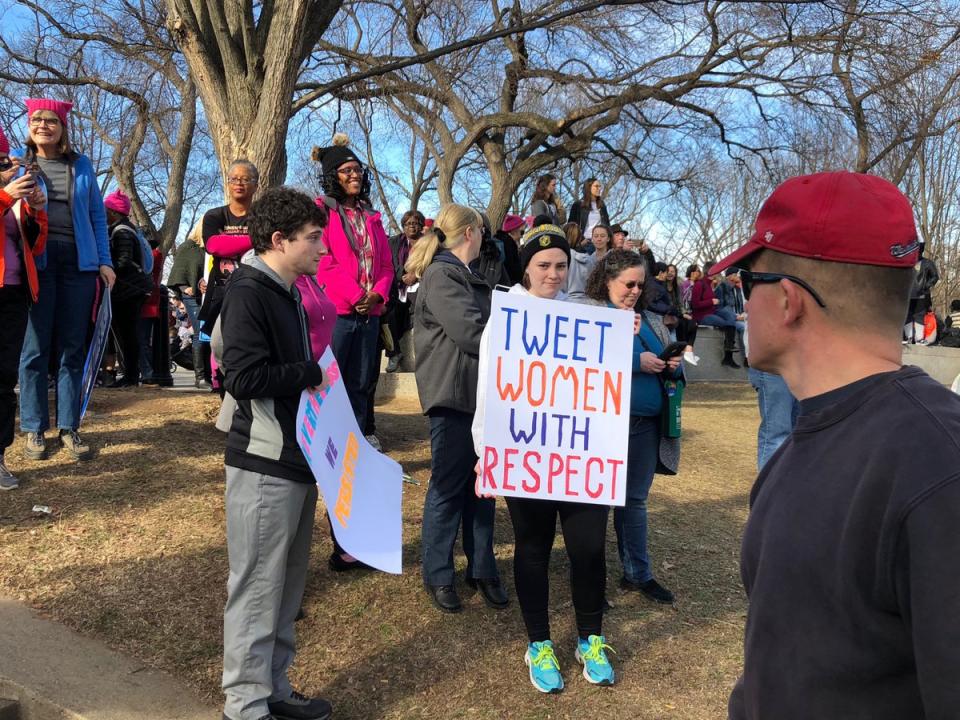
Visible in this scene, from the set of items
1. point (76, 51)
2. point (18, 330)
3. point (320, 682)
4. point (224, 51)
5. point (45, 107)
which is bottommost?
point (320, 682)

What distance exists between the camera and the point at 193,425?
6492mm

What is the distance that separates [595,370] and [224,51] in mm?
4782

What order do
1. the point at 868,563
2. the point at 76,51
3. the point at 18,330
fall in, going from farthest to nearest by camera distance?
the point at 76,51, the point at 18,330, the point at 868,563

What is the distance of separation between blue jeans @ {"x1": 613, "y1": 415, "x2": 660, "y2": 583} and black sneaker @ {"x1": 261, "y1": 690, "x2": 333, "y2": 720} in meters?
2.01

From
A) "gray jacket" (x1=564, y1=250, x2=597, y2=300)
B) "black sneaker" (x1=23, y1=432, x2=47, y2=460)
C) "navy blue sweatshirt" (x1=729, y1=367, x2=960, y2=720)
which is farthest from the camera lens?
"gray jacket" (x1=564, y1=250, x2=597, y2=300)

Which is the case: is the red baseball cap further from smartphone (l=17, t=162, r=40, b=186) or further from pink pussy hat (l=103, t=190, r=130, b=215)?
pink pussy hat (l=103, t=190, r=130, b=215)

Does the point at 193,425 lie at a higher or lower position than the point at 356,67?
lower

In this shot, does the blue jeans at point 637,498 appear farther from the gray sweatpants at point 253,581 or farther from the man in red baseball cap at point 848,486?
the man in red baseball cap at point 848,486

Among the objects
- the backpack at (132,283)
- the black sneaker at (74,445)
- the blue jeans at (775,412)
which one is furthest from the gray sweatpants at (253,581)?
the backpack at (132,283)

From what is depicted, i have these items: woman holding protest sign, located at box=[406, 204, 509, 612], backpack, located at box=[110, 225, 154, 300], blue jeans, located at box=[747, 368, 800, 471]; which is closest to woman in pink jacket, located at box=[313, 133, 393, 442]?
woman holding protest sign, located at box=[406, 204, 509, 612]

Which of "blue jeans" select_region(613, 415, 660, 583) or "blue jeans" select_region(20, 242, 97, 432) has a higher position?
"blue jeans" select_region(20, 242, 97, 432)

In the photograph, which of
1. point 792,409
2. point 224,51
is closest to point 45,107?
point 224,51

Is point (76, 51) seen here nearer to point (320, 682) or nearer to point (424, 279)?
point (424, 279)

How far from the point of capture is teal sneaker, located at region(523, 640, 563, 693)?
11.7 feet
